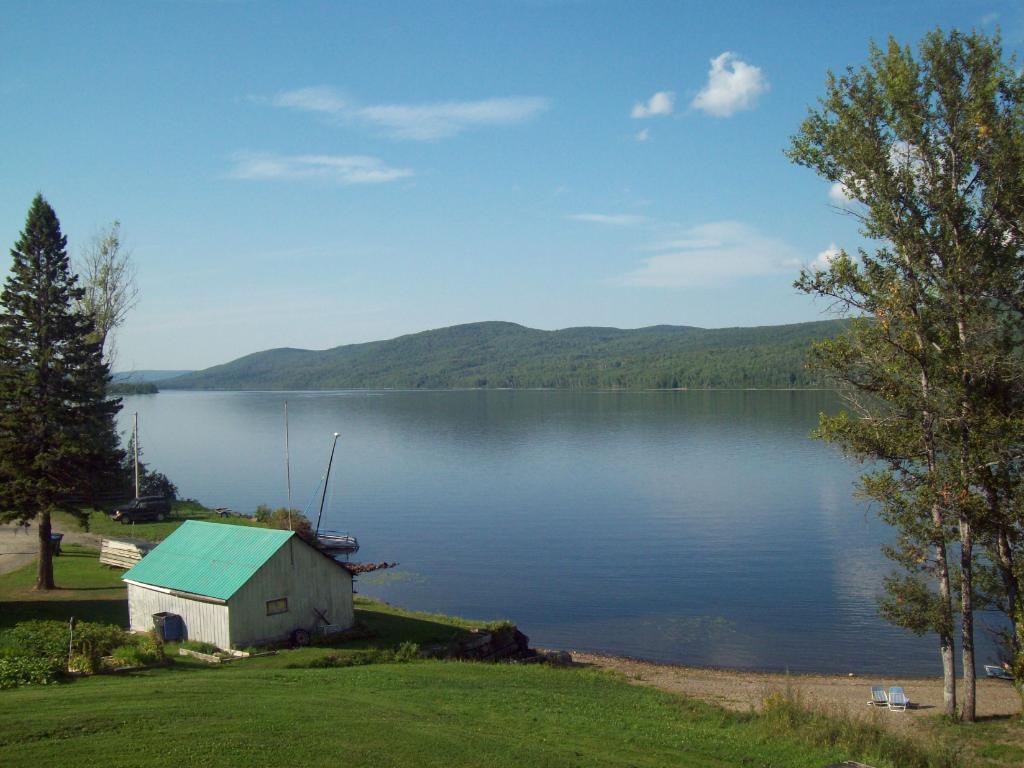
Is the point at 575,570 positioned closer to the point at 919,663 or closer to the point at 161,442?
the point at 919,663

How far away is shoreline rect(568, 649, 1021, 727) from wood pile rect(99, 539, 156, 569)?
59.4 ft

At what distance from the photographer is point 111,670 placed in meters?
17.0

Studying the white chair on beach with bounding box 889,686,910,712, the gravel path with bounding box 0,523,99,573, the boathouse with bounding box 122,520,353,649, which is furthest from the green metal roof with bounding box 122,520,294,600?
the white chair on beach with bounding box 889,686,910,712

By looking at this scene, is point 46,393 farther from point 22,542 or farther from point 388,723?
point 388,723

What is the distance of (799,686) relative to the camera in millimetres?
24359

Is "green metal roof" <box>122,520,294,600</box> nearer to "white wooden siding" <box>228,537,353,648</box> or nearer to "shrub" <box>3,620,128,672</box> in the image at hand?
"white wooden siding" <box>228,537,353,648</box>

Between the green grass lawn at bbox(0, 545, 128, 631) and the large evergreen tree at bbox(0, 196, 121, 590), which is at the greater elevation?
the large evergreen tree at bbox(0, 196, 121, 590)

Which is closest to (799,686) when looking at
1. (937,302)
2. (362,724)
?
(937,302)

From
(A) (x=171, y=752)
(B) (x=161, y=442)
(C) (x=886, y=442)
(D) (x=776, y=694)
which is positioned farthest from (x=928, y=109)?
(B) (x=161, y=442)

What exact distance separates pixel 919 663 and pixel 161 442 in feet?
396

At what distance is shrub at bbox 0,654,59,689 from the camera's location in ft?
48.1

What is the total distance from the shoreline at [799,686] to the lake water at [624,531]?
1.35 m

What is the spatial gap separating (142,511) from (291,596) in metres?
28.0

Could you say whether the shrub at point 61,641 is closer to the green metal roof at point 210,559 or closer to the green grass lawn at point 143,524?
the green metal roof at point 210,559
